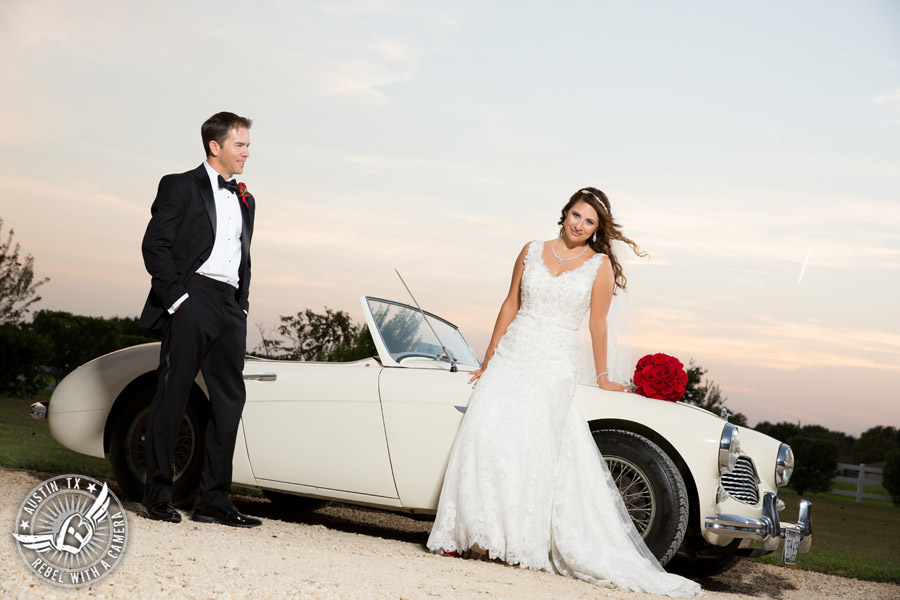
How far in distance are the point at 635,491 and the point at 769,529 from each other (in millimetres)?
789

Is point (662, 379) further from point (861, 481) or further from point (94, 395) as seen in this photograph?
point (861, 481)

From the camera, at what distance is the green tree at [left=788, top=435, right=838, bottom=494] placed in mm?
19922

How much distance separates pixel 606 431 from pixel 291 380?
2.18 metres

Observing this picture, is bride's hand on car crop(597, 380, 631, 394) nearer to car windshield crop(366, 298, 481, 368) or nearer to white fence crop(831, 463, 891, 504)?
car windshield crop(366, 298, 481, 368)

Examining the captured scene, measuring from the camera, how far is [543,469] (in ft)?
15.9

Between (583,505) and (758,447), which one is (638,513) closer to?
(583,505)

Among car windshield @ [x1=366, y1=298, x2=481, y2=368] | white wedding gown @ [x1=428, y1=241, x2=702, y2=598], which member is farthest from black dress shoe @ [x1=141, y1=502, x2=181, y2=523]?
car windshield @ [x1=366, y1=298, x2=481, y2=368]

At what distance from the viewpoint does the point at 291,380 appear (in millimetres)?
5609

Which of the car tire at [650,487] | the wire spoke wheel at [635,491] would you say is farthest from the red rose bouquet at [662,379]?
the wire spoke wheel at [635,491]

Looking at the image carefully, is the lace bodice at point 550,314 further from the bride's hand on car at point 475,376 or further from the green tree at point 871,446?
the green tree at point 871,446

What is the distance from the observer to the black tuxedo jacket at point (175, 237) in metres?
4.85

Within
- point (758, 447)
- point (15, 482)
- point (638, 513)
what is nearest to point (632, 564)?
point (638, 513)

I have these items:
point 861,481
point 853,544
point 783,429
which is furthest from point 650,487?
point 783,429

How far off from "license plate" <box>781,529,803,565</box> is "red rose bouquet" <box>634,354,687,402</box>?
3.32 ft
